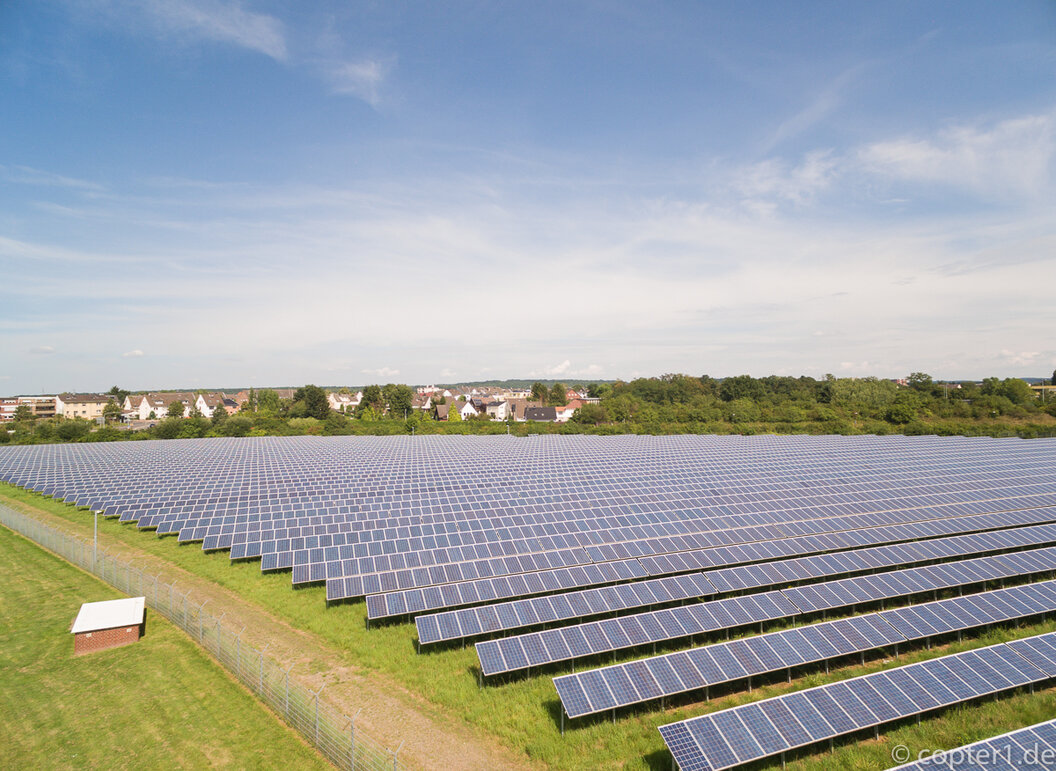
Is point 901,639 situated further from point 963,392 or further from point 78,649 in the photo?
point 963,392

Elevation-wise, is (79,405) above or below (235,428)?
above

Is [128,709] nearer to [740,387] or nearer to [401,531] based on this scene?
[401,531]

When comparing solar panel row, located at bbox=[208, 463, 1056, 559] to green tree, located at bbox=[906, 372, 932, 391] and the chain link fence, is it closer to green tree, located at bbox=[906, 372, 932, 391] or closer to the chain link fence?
the chain link fence

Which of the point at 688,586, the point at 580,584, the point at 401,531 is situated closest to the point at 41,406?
the point at 401,531

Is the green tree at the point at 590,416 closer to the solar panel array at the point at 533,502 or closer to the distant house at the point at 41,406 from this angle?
the solar panel array at the point at 533,502

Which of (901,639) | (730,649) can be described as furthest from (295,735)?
(901,639)

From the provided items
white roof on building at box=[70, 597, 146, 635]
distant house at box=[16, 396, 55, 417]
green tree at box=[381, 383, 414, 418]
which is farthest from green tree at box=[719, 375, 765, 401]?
distant house at box=[16, 396, 55, 417]
